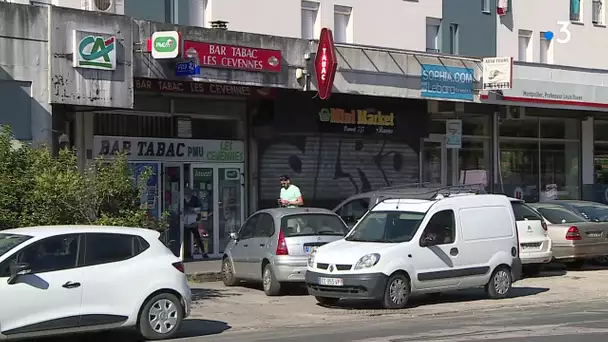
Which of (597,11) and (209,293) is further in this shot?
(597,11)

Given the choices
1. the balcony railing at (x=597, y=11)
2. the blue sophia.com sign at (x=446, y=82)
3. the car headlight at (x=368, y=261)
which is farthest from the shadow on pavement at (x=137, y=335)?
the balcony railing at (x=597, y=11)

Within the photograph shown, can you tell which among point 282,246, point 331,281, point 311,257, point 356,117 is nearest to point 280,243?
point 282,246

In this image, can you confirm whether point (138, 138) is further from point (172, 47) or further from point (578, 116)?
point (578, 116)

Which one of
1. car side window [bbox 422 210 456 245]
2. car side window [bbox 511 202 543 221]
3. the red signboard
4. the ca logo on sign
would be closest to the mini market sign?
the ca logo on sign

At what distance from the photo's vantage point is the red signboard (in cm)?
2136

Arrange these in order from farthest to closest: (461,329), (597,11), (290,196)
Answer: (597,11) → (290,196) → (461,329)

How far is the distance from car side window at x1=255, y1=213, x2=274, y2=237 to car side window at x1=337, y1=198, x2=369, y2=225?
108 inches

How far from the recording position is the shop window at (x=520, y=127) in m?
31.5

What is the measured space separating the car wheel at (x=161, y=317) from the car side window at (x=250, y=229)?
588cm

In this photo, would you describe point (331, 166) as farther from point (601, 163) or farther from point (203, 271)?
point (601, 163)

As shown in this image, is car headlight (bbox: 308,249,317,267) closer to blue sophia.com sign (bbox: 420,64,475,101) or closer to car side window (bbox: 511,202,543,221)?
car side window (bbox: 511,202,543,221)

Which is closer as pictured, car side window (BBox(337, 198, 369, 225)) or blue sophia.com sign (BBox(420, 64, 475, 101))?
car side window (BBox(337, 198, 369, 225))

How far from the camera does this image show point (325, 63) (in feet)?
77.3

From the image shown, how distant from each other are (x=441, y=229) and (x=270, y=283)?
3.37 metres
